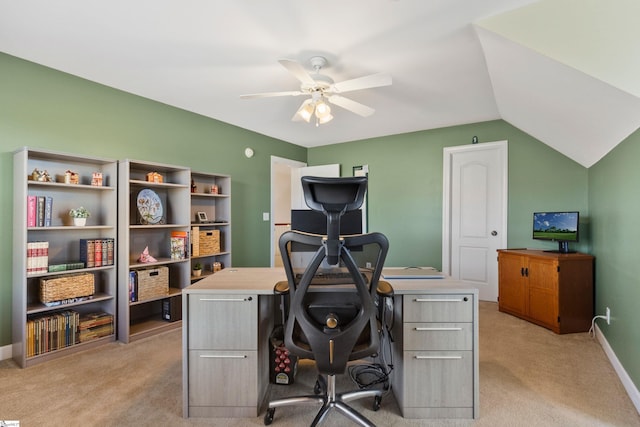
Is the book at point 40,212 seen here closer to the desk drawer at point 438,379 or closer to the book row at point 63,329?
the book row at point 63,329

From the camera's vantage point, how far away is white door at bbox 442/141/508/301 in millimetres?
4070

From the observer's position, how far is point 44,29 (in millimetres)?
2113

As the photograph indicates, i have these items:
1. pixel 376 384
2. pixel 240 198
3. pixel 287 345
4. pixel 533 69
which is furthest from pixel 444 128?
pixel 287 345

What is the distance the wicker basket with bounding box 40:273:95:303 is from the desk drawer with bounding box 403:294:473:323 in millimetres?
2684

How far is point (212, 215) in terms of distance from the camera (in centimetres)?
404

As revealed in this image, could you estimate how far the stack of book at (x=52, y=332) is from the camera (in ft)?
7.84

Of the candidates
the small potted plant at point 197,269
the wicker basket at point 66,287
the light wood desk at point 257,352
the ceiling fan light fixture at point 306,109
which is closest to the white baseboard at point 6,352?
the wicker basket at point 66,287

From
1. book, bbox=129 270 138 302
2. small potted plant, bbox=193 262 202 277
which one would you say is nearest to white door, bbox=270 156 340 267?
small potted plant, bbox=193 262 202 277

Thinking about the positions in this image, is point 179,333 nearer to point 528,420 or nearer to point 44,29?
point 44,29

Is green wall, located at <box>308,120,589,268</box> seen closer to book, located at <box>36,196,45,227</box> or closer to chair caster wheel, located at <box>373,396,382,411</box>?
chair caster wheel, located at <box>373,396,382,411</box>

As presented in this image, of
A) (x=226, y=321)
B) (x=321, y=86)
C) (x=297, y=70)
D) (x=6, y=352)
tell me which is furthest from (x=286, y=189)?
(x=226, y=321)

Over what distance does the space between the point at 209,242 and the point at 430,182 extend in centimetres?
321

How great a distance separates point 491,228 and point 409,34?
9.72 ft

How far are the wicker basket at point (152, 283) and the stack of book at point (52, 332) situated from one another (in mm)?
519
